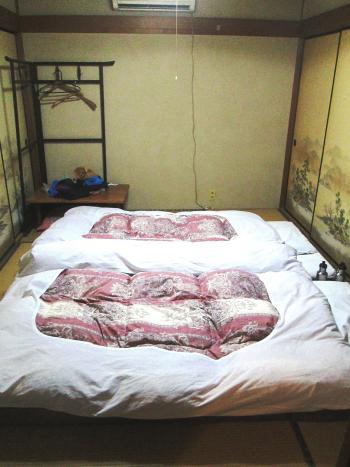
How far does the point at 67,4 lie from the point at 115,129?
4.18ft

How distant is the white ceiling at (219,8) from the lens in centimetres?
380

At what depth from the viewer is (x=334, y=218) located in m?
3.29

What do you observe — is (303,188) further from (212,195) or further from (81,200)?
(81,200)

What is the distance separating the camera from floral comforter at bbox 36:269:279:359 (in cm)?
173

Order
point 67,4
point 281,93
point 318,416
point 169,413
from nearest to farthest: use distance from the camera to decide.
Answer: point 169,413
point 318,416
point 67,4
point 281,93

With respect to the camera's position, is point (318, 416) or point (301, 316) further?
point (301, 316)

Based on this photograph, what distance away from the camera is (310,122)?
3.85 m

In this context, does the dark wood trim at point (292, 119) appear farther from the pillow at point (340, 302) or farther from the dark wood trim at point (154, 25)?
the pillow at point (340, 302)

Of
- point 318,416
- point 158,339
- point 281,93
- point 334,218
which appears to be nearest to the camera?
point 318,416

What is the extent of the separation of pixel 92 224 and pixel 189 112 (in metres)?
1.95

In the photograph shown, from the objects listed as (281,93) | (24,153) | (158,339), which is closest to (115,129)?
(24,153)

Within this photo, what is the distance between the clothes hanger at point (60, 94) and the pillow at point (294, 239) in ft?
7.79

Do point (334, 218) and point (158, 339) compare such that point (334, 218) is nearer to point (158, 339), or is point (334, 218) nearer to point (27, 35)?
point (158, 339)

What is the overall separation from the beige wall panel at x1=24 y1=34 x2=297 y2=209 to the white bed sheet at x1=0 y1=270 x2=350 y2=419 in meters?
3.06
